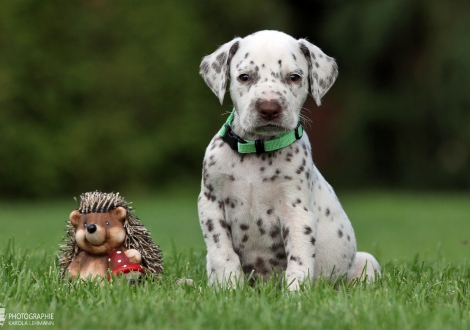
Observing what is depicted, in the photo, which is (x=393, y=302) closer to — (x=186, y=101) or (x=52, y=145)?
(x=52, y=145)

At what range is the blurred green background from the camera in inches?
882

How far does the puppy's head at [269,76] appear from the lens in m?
4.72

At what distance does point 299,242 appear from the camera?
15.7 ft

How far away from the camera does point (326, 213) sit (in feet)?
17.2

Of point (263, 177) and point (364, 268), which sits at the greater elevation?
point (263, 177)

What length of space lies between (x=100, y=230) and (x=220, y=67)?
147 cm

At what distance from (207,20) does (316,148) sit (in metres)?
6.73

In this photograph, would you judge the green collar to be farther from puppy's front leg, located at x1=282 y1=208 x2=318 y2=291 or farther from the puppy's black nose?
puppy's front leg, located at x1=282 y1=208 x2=318 y2=291

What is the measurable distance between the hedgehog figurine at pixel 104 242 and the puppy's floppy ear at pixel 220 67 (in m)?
1.12

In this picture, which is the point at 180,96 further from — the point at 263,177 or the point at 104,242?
the point at 263,177

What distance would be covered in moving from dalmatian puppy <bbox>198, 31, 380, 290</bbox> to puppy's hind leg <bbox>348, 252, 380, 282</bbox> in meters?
0.39

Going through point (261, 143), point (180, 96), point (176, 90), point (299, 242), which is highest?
point (176, 90)

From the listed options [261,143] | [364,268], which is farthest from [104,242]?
[364,268]

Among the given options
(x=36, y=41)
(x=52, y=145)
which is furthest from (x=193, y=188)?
(x=36, y=41)
